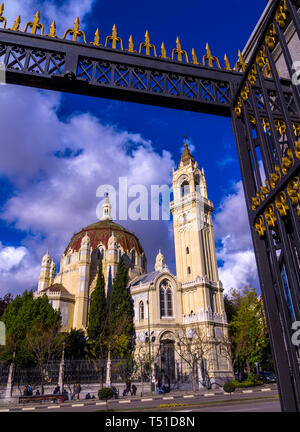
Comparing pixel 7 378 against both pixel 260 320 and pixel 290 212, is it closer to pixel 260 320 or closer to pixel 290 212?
pixel 290 212

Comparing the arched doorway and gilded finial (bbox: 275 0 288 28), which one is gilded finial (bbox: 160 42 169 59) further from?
the arched doorway

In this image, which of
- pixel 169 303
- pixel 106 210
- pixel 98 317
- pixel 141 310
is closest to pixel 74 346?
pixel 98 317

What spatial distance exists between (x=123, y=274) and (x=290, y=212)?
36.6m

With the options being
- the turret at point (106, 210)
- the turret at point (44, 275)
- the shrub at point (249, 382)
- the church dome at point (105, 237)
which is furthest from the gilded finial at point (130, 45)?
the turret at point (106, 210)

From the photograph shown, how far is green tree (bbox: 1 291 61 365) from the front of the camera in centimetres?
2682

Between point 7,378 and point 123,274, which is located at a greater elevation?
point 123,274

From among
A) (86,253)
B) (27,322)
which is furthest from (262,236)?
(86,253)

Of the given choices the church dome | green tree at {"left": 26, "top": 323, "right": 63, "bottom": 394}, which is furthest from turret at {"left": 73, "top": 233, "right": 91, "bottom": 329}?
green tree at {"left": 26, "top": 323, "right": 63, "bottom": 394}

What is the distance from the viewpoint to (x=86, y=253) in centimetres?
4412

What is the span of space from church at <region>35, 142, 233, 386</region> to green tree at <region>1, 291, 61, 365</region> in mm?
7855

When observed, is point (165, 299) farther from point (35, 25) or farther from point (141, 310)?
point (35, 25)

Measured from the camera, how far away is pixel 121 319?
112 ft

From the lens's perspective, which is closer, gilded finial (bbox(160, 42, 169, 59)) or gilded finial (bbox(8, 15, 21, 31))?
gilded finial (bbox(8, 15, 21, 31))
